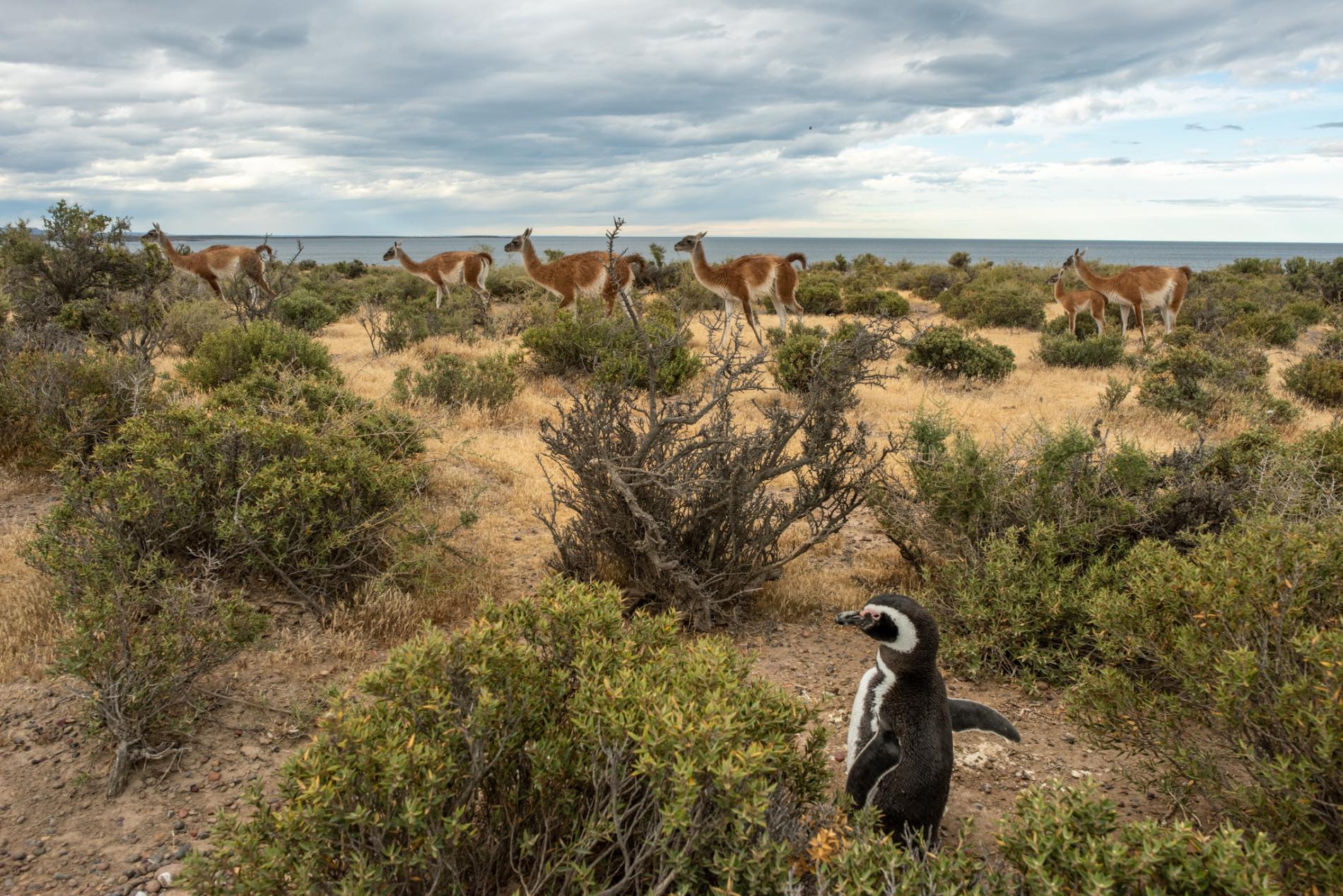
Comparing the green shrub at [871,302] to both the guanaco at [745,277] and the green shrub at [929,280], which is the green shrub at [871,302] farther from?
the green shrub at [929,280]

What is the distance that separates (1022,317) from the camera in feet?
62.3

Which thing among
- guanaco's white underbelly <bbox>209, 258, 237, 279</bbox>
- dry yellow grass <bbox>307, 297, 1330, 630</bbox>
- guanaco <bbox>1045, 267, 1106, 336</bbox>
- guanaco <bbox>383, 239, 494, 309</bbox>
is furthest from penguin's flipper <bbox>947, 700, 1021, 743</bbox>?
guanaco's white underbelly <bbox>209, 258, 237, 279</bbox>

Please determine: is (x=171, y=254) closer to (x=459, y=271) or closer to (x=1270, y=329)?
(x=459, y=271)

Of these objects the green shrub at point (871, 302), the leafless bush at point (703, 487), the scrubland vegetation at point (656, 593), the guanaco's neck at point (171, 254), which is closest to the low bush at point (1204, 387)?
the scrubland vegetation at point (656, 593)

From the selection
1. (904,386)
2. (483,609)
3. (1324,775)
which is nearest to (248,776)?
(483,609)

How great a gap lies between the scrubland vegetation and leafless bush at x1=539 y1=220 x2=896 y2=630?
0.03 meters

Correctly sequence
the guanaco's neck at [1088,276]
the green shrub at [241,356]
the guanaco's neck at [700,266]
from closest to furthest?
the green shrub at [241,356] → the guanaco's neck at [700,266] → the guanaco's neck at [1088,276]

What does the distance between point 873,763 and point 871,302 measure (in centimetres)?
1911

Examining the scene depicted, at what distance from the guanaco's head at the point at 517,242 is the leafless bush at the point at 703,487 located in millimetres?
11252

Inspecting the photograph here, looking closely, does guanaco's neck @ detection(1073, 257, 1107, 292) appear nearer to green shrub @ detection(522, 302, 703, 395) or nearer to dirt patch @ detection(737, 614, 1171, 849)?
green shrub @ detection(522, 302, 703, 395)

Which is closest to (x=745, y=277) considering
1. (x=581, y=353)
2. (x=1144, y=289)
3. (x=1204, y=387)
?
(x=581, y=353)

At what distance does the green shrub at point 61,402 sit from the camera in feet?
19.9

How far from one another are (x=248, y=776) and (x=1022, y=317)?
19.3 meters

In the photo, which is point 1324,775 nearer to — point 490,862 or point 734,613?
point 490,862
